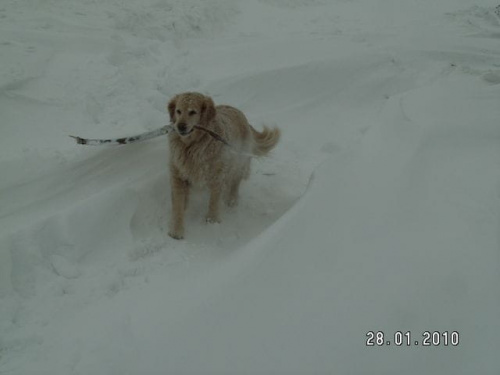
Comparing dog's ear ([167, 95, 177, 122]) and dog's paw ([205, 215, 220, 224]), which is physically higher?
dog's ear ([167, 95, 177, 122])

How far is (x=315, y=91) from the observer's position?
5.58 m

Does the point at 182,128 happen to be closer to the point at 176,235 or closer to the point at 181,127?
the point at 181,127

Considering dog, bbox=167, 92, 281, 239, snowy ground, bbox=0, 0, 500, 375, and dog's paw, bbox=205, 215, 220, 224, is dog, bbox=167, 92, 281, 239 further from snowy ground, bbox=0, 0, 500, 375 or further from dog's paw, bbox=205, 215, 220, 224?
snowy ground, bbox=0, 0, 500, 375

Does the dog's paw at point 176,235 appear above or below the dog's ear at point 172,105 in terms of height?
below

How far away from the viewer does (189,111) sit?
3361 mm

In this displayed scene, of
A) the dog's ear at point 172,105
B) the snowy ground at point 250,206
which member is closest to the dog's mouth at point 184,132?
the dog's ear at point 172,105

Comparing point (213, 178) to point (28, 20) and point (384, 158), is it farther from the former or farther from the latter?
point (28, 20)

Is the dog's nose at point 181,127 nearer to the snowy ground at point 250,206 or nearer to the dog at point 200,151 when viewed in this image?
the dog at point 200,151

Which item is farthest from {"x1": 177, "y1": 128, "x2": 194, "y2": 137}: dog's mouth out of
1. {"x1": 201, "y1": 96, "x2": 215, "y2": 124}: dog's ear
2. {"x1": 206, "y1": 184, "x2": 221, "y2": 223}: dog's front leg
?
{"x1": 206, "y1": 184, "x2": 221, "y2": 223}: dog's front leg

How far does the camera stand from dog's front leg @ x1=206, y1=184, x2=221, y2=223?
3.73 m
